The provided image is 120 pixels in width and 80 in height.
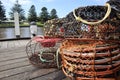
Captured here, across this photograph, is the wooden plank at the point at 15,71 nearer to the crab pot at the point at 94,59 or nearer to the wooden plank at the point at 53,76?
the wooden plank at the point at 53,76

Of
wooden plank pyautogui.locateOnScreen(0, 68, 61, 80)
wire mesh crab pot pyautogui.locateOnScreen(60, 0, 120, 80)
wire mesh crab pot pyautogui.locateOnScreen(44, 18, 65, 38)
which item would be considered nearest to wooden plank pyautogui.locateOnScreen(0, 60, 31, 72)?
wooden plank pyautogui.locateOnScreen(0, 68, 61, 80)

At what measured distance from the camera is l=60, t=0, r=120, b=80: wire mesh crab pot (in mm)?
1386

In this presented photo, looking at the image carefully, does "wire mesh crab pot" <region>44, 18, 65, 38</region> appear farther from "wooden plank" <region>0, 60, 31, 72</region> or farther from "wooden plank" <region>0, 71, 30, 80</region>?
"wooden plank" <region>0, 71, 30, 80</region>

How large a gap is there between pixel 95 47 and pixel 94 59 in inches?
3.3

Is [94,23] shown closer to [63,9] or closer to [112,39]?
[112,39]

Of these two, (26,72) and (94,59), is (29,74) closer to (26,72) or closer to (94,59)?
(26,72)

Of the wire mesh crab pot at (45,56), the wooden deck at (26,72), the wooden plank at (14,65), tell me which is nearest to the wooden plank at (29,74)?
the wooden deck at (26,72)

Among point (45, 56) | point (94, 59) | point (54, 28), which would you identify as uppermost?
point (54, 28)

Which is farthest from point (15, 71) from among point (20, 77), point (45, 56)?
point (45, 56)

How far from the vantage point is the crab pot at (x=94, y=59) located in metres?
1.38

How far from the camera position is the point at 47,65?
7.67ft

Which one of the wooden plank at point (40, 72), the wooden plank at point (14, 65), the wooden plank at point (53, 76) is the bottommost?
the wooden plank at point (53, 76)

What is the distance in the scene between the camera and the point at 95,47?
1378mm

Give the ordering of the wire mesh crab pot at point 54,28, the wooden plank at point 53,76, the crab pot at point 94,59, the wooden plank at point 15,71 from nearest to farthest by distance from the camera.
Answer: the crab pot at point 94,59
the wooden plank at point 53,76
the wooden plank at point 15,71
the wire mesh crab pot at point 54,28
